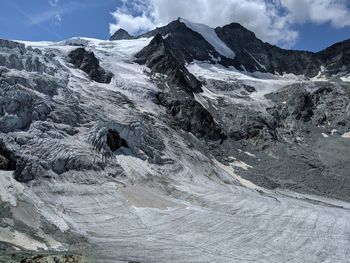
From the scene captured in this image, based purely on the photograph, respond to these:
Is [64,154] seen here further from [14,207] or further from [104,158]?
[14,207]

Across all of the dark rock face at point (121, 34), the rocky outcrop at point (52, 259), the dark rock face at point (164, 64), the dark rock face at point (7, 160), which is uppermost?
the dark rock face at point (121, 34)

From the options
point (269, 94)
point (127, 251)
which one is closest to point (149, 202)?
point (127, 251)

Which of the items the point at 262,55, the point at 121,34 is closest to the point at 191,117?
the point at 262,55

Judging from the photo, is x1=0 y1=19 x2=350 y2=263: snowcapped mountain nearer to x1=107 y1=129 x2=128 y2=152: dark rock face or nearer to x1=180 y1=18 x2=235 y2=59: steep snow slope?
x1=107 y1=129 x2=128 y2=152: dark rock face

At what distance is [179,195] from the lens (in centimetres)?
5250

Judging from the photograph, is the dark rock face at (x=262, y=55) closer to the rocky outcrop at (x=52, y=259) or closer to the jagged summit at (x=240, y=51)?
the jagged summit at (x=240, y=51)

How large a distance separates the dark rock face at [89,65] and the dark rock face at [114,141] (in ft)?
85.2

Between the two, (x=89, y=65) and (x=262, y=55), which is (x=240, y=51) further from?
(x=89, y=65)

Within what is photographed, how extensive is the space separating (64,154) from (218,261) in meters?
21.7

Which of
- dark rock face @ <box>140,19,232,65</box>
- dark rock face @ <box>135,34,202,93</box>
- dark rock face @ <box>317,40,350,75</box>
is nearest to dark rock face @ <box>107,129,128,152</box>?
dark rock face @ <box>135,34,202,93</box>

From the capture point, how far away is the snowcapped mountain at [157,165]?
127ft

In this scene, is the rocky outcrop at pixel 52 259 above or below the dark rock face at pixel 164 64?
below

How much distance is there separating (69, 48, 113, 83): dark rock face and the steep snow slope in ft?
262

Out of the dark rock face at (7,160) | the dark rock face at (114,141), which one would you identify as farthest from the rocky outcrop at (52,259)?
the dark rock face at (114,141)
